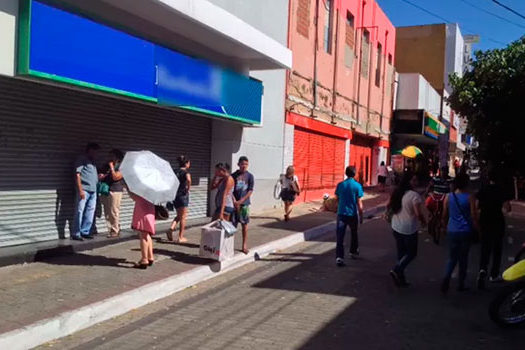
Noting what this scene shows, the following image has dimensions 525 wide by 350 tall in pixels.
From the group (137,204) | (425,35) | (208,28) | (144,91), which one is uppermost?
(425,35)

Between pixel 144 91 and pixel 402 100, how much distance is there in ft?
90.1

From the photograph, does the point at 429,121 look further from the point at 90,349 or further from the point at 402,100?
the point at 90,349

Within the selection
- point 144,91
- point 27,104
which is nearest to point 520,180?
point 144,91

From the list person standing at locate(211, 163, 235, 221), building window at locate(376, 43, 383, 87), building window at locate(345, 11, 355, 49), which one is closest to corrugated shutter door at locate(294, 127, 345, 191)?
building window at locate(345, 11, 355, 49)

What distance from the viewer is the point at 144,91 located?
9414 millimetres

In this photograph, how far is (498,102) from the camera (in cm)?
2273

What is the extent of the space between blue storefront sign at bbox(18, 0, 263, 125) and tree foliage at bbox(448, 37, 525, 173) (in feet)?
46.6

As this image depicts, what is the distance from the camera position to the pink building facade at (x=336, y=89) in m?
18.0

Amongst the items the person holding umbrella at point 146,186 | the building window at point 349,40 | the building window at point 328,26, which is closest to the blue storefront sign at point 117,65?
the person holding umbrella at point 146,186

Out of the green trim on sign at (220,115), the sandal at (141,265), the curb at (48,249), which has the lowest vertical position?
the sandal at (141,265)

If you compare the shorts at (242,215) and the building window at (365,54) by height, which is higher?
the building window at (365,54)

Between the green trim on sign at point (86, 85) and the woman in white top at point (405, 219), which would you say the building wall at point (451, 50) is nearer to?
the green trim on sign at point (86, 85)

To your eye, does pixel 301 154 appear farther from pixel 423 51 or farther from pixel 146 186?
pixel 423 51

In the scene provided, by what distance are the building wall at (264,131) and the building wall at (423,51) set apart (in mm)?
35791
